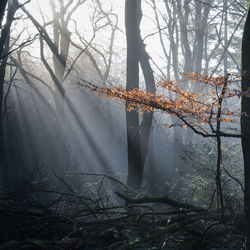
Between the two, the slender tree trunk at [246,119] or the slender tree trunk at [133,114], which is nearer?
the slender tree trunk at [246,119]

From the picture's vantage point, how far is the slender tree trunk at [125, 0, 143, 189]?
7082mm

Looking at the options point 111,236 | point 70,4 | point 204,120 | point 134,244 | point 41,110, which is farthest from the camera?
point 41,110

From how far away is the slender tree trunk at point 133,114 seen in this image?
7082mm

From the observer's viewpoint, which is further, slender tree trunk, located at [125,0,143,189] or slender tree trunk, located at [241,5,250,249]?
slender tree trunk, located at [125,0,143,189]

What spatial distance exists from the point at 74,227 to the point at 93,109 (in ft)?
46.0

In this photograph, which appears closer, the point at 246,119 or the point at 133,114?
the point at 246,119

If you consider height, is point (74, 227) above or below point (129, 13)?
below

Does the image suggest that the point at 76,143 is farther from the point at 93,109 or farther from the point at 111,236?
the point at 111,236

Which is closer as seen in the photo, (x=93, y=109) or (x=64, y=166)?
(x=64, y=166)

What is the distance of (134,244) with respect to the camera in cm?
308

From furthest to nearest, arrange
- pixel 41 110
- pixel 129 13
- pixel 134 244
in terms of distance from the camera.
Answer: pixel 41 110
pixel 129 13
pixel 134 244

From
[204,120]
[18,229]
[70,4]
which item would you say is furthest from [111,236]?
[70,4]

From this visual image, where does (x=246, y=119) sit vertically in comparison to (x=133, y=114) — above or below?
below

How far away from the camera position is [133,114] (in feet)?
23.5
